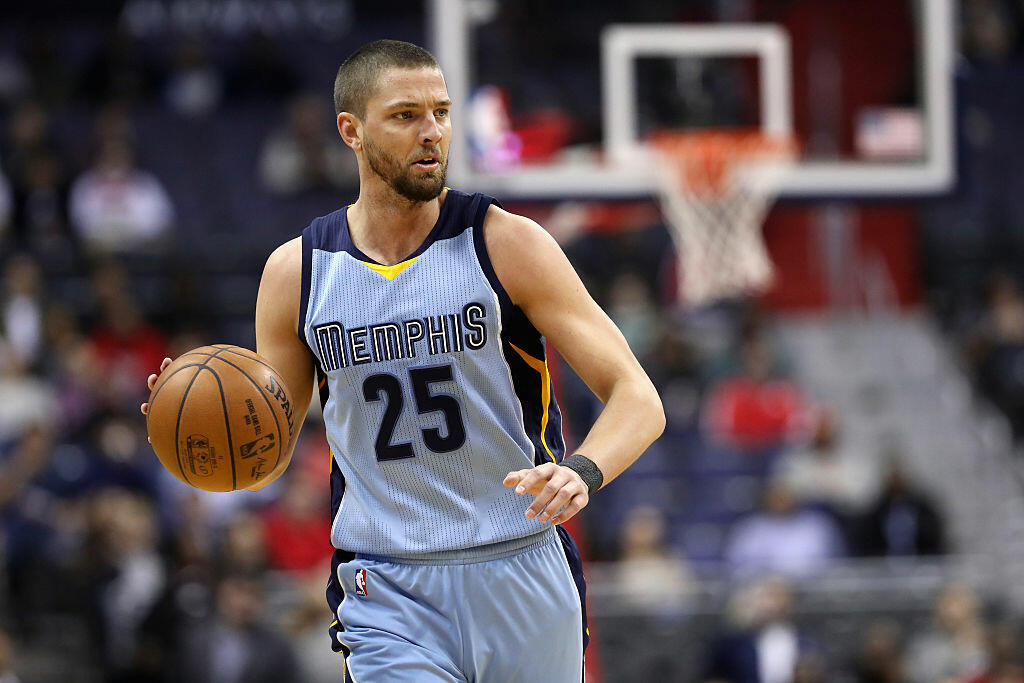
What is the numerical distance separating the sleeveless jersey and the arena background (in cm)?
415

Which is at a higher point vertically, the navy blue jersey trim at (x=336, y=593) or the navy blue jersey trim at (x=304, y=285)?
the navy blue jersey trim at (x=304, y=285)

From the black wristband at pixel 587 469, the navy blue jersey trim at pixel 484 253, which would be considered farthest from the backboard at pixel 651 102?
the black wristband at pixel 587 469

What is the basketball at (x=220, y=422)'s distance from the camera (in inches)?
149

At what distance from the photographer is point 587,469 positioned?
11.2ft

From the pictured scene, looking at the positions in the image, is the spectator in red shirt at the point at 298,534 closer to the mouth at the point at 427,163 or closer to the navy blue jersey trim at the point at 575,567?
the navy blue jersey trim at the point at 575,567

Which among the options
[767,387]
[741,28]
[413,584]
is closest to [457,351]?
[413,584]

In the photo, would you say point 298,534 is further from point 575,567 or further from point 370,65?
point 370,65

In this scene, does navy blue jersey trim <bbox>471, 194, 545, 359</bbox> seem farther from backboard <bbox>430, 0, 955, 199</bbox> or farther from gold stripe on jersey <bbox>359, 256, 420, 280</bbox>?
backboard <bbox>430, 0, 955, 199</bbox>

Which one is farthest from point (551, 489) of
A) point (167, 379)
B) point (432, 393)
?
point (167, 379)

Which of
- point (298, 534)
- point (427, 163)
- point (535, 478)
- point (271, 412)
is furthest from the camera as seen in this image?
point (298, 534)

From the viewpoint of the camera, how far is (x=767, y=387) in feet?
40.7

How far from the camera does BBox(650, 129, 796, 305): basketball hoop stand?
834 centimetres

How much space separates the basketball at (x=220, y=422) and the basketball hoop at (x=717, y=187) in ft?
15.6

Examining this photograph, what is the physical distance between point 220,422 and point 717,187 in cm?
519
